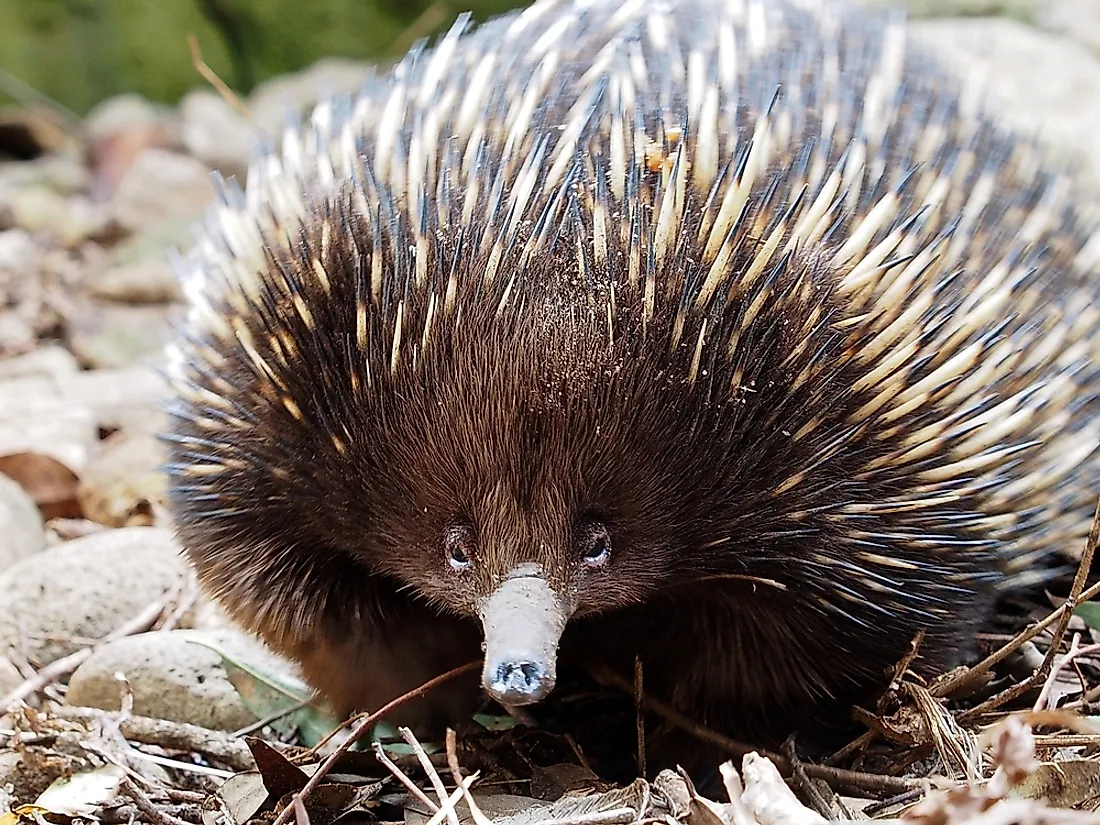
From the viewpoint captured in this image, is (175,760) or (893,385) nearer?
(893,385)

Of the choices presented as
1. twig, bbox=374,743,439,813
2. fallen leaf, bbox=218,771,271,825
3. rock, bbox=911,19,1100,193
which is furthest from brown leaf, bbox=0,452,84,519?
rock, bbox=911,19,1100,193

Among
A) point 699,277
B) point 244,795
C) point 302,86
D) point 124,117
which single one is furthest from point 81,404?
point 124,117

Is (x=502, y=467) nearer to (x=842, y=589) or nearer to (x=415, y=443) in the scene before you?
(x=415, y=443)

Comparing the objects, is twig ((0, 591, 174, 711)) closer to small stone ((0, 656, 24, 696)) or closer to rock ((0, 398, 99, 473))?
small stone ((0, 656, 24, 696))

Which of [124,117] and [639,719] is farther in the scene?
[124,117]

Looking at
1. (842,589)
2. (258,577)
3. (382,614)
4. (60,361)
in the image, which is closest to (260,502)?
(258,577)

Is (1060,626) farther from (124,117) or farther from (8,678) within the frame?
(124,117)
